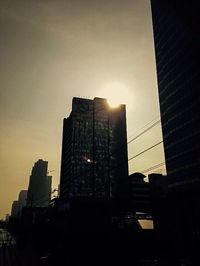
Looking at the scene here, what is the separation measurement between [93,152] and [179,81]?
220 feet

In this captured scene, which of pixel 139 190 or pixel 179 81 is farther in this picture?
pixel 139 190

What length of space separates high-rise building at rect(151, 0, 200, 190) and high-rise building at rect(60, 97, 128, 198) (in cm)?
3713

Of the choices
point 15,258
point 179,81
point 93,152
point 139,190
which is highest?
point 179,81

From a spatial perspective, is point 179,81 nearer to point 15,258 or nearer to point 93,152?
point 93,152

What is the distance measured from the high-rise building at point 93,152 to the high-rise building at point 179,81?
3713cm

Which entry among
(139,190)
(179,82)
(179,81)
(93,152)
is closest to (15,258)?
(179,82)

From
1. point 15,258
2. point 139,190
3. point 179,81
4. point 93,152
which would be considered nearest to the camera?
point 15,258

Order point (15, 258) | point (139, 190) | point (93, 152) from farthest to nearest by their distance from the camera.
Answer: point (93, 152) < point (139, 190) < point (15, 258)

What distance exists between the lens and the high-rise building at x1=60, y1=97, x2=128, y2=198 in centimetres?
13662

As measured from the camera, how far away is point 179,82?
10056cm

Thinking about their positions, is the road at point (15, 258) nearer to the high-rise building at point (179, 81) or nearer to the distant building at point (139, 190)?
the high-rise building at point (179, 81)

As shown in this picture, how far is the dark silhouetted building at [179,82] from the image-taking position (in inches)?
3602

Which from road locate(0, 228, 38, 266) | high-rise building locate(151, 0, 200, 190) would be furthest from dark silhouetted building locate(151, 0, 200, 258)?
road locate(0, 228, 38, 266)

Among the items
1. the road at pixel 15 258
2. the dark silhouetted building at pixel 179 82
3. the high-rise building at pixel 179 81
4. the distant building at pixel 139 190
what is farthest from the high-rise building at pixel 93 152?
the road at pixel 15 258
